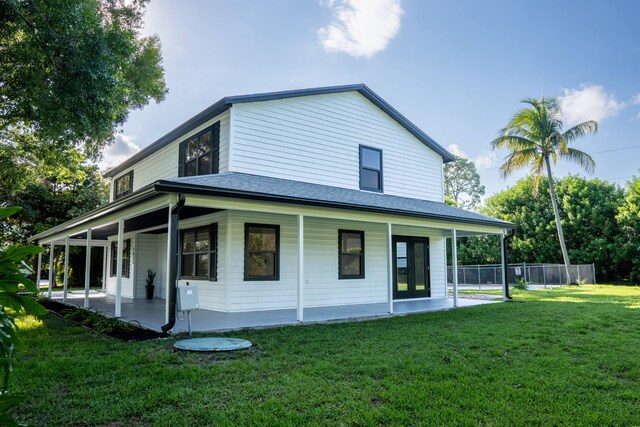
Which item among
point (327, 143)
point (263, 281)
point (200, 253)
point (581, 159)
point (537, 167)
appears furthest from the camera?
point (537, 167)

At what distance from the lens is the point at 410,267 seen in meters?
13.9

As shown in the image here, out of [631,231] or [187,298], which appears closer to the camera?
[187,298]

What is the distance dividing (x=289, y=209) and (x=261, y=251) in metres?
2.19

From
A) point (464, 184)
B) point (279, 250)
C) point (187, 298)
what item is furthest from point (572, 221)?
point (187, 298)

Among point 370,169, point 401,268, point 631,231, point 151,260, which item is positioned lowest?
point 401,268

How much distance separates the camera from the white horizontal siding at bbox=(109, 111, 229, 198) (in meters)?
10.6

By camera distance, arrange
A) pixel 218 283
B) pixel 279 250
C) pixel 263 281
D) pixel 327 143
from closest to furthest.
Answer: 1. pixel 218 283
2. pixel 263 281
3. pixel 279 250
4. pixel 327 143

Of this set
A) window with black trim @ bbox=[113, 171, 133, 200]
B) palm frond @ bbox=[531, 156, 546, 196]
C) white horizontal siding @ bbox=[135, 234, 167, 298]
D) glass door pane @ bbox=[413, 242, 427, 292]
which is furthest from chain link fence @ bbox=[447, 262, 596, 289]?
window with black trim @ bbox=[113, 171, 133, 200]

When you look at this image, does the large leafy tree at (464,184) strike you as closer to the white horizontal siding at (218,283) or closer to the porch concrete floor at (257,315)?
the porch concrete floor at (257,315)

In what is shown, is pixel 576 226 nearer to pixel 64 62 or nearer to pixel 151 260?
pixel 151 260

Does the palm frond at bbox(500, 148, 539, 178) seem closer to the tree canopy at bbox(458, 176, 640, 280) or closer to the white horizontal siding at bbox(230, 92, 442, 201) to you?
the tree canopy at bbox(458, 176, 640, 280)

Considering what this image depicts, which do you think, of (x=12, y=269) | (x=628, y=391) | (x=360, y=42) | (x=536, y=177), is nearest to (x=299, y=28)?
(x=360, y=42)

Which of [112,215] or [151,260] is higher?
[112,215]

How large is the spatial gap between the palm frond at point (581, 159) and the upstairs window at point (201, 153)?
17885mm
